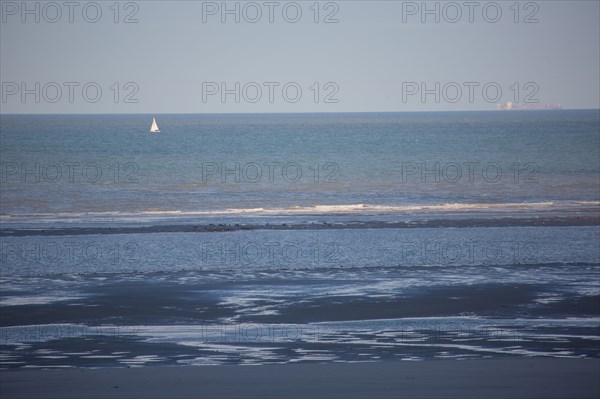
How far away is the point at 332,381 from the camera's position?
25.0 ft

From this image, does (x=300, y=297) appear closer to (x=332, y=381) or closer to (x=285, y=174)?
(x=332, y=381)

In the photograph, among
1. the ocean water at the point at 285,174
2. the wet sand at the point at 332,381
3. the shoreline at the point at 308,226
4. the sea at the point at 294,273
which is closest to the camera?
the wet sand at the point at 332,381

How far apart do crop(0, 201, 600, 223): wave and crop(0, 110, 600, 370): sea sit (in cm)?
7

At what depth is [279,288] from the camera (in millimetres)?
12984

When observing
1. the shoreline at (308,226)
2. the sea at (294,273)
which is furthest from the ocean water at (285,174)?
the shoreline at (308,226)

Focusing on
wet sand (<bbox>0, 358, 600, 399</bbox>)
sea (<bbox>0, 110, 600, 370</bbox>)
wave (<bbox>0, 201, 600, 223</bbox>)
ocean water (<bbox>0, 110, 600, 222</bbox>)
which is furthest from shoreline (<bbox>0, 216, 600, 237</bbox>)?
wet sand (<bbox>0, 358, 600, 399</bbox>)

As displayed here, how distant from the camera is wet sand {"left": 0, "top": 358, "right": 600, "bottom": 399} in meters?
7.22

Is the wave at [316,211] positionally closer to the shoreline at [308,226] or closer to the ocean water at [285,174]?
the ocean water at [285,174]

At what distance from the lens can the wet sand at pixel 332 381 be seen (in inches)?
284

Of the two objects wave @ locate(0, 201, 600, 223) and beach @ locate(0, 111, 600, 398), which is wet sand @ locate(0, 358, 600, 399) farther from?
wave @ locate(0, 201, 600, 223)

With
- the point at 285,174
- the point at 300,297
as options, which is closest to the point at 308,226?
the point at 300,297

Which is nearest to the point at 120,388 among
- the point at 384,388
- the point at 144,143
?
the point at 384,388

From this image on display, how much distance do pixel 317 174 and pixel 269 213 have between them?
880 inches

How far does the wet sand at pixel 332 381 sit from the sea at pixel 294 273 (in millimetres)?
424
